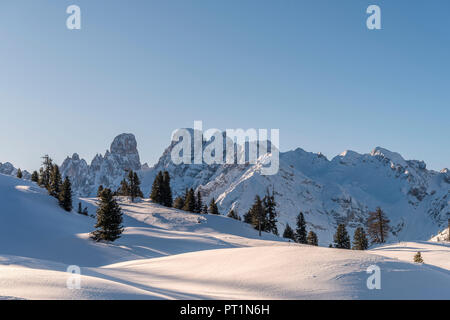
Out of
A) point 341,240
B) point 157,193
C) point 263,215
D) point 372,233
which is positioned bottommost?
point 341,240

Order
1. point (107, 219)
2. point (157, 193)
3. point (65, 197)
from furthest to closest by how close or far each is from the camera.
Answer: point (157, 193)
point (65, 197)
point (107, 219)

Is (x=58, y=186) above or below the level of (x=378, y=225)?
above

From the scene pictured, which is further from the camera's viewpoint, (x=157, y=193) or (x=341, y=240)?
(x=157, y=193)

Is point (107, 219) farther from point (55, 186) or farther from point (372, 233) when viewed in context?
point (372, 233)

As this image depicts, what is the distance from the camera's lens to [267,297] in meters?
10.5

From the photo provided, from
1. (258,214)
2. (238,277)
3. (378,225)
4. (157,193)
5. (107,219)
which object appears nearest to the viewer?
(238,277)

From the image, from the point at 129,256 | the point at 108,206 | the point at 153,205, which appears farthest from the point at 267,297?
the point at 153,205

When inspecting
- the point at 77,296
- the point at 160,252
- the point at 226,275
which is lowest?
the point at 160,252

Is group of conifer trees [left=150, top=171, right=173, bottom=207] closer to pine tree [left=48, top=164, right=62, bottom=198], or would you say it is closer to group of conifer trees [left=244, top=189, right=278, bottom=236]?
group of conifer trees [left=244, top=189, right=278, bottom=236]

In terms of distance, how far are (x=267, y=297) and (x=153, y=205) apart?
217ft

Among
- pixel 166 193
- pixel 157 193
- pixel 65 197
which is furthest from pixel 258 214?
pixel 65 197

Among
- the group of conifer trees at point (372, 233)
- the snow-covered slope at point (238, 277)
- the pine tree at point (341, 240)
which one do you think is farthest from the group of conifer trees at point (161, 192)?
the snow-covered slope at point (238, 277)

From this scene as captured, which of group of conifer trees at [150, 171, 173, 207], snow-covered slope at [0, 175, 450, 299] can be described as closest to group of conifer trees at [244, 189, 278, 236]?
group of conifer trees at [150, 171, 173, 207]
